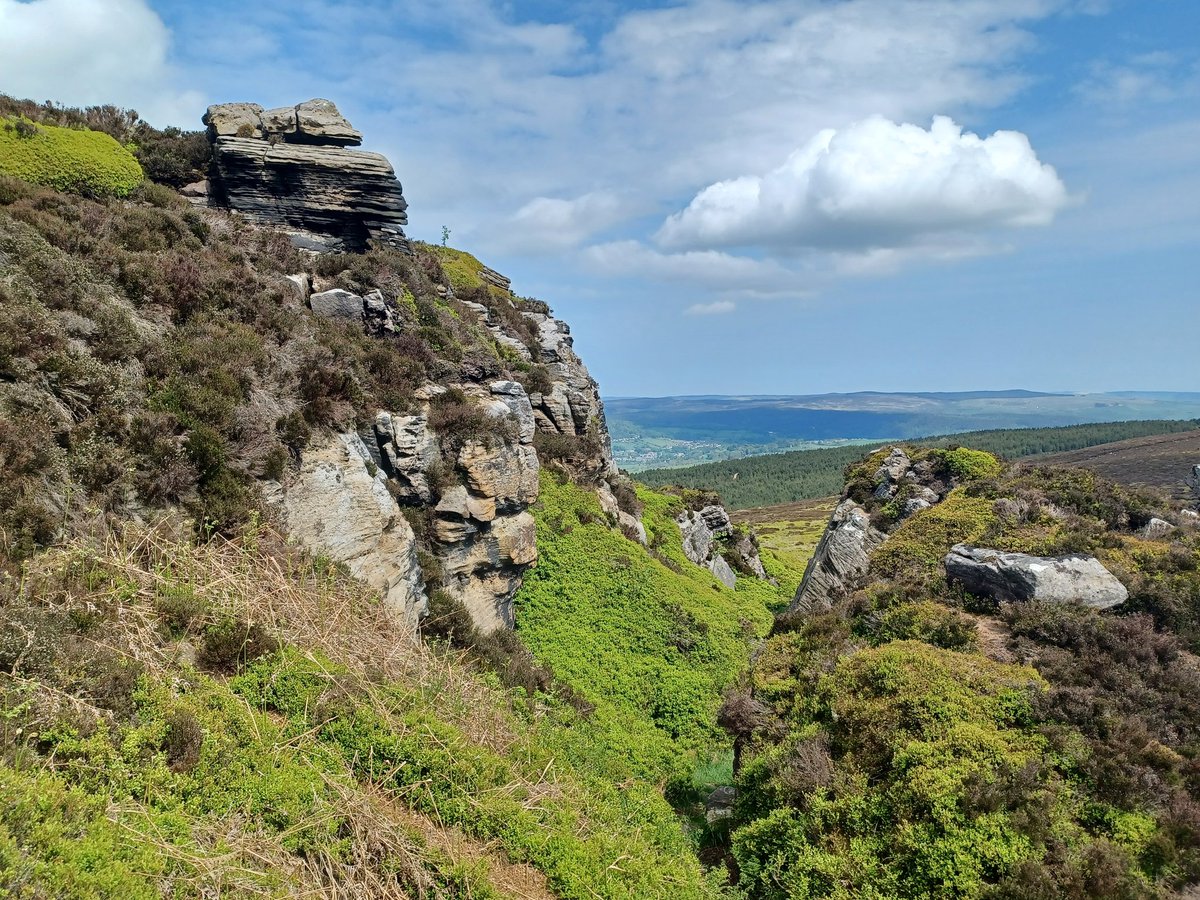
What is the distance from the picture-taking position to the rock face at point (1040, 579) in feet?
37.3

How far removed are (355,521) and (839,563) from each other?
13.7 meters

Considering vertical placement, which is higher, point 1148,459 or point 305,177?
point 305,177

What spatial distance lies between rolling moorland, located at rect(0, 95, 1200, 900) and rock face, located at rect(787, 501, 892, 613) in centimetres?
23

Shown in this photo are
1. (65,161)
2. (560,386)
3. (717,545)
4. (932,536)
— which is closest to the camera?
(932,536)

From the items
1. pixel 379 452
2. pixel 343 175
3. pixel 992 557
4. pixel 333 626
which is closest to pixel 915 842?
pixel 992 557

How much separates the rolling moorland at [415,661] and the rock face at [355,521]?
0.27 ft

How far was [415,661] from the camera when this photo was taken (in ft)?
31.1

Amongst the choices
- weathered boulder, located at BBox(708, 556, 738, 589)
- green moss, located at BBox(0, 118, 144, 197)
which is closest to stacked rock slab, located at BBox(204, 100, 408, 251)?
green moss, located at BBox(0, 118, 144, 197)

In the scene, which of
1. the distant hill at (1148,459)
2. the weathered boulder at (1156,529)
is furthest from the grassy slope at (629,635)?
the distant hill at (1148,459)

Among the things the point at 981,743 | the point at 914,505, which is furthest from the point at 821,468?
the point at 981,743

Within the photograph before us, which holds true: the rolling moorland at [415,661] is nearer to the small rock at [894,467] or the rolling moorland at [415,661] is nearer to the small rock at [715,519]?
the small rock at [894,467]

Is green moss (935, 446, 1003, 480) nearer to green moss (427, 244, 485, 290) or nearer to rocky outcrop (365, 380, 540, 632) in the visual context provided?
rocky outcrop (365, 380, 540, 632)

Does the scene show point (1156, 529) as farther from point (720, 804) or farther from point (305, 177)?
point (305, 177)

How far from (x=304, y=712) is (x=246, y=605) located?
1.90 meters
